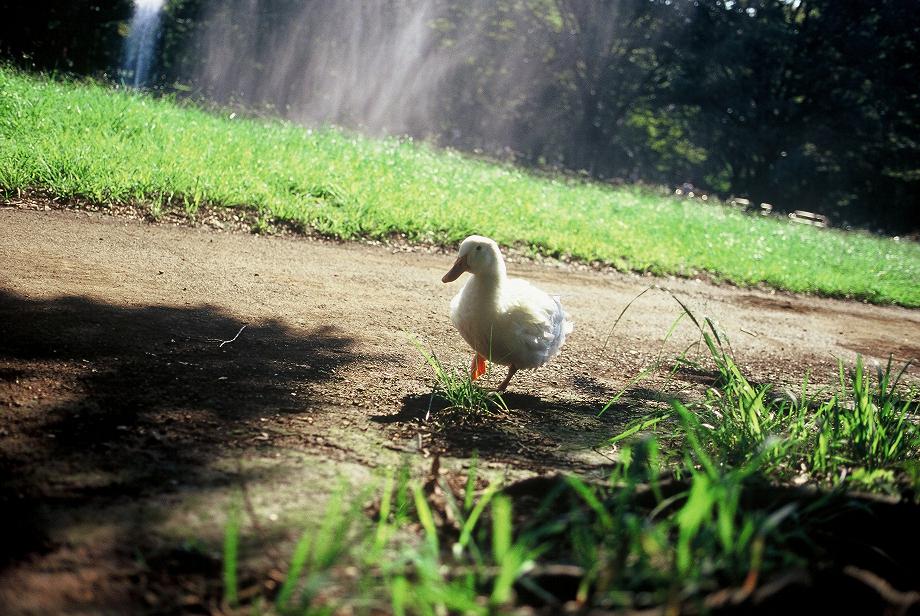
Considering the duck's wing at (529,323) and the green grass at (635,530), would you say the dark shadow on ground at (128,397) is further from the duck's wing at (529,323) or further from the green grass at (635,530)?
the duck's wing at (529,323)

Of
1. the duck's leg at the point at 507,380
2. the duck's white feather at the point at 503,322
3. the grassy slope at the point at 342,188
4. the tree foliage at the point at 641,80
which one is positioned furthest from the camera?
the tree foliage at the point at 641,80

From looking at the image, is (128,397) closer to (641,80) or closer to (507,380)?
(507,380)

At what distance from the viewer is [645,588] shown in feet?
6.58

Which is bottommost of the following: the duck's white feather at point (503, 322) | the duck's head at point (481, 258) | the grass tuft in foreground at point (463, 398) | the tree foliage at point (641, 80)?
the grass tuft in foreground at point (463, 398)

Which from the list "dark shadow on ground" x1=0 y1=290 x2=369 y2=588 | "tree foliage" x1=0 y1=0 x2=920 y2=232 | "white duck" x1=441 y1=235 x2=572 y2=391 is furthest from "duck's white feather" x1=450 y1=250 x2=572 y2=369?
"tree foliage" x1=0 y1=0 x2=920 y2=232

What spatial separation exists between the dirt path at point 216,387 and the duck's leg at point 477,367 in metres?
0.23

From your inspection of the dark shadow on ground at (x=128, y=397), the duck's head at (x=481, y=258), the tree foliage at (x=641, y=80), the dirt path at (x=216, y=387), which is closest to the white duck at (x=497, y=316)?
the duck's head at (x=481, y=258)

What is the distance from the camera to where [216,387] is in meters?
3.70

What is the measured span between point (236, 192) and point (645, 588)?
724 cm

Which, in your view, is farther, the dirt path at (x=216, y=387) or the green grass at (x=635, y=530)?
the dirt path at (x=216, y=387)

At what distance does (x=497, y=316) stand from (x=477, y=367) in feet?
1.40

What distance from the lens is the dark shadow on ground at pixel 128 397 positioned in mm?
2486

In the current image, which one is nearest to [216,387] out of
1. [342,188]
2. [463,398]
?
[463,398]

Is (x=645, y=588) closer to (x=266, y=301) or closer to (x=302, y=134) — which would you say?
(x=266, y=301)
